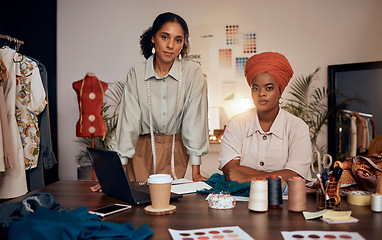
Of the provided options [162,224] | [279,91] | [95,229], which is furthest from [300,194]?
[279,91]

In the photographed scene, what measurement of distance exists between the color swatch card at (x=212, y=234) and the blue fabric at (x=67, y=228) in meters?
0.08

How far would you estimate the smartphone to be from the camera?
1328mm

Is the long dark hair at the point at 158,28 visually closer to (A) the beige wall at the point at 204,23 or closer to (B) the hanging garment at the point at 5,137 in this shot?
(B) the hanging garment at the point at 5,137

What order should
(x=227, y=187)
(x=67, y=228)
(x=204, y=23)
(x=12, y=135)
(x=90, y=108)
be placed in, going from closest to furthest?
Answer: (x=67, y=228), (x=227, y=187), (x=12, y=135), (x=90, y=108), (x=204, y=23)

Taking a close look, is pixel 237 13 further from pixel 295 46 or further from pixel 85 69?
pixel 85 69

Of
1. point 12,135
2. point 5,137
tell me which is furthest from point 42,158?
point 5,137

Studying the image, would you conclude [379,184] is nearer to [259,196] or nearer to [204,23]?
[259,196]

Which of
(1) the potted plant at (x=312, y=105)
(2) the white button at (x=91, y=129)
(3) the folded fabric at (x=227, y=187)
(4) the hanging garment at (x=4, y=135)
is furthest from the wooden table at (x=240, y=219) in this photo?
(1) the potted plant at (x=312, y=105)

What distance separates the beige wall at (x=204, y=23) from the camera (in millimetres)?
5285

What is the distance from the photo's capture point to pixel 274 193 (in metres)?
1.42

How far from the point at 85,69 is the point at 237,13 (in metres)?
2.39

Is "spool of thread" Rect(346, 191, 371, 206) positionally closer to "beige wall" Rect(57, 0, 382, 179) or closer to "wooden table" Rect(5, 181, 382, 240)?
"wooden table" Rect(5, 181, 382, 240)

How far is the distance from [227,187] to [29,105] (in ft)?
7.75

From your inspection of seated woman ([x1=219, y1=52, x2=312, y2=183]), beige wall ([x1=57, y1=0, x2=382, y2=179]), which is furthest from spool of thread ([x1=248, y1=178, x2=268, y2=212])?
beige wall ([x1=57, y1=0, x2=382, y2=179])
